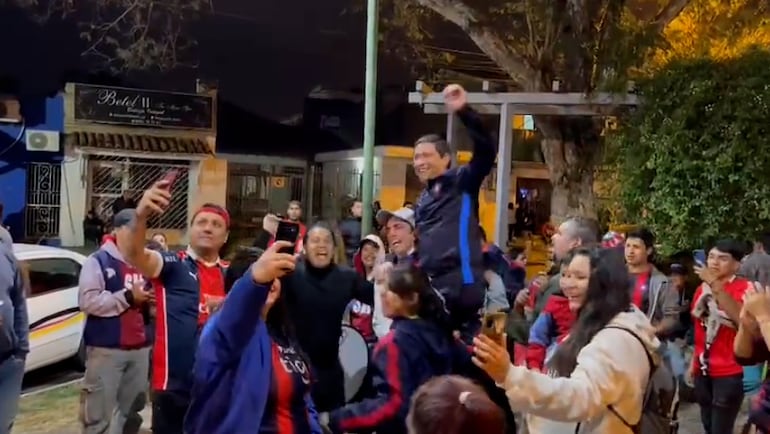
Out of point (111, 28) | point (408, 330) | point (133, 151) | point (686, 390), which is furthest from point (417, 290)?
point (133, 151)

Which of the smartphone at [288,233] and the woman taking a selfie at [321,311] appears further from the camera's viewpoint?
the woman taking a selfie at [321,311]

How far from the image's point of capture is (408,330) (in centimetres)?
388

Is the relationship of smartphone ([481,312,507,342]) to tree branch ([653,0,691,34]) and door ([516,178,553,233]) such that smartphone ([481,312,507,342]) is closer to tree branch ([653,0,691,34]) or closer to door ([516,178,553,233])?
tree branch ([653,0,691,34])

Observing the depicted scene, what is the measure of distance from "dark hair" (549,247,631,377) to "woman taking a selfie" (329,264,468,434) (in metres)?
0.59

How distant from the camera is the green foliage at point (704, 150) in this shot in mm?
9242

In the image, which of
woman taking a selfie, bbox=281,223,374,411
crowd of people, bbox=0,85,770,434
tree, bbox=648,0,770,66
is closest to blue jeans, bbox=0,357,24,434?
crowd of people, bbox=0,85,770,434

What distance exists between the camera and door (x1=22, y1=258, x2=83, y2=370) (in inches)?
353

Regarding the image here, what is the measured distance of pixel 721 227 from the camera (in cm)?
962

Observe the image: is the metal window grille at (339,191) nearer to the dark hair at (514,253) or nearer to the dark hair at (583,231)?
the dark hair at (514,253)

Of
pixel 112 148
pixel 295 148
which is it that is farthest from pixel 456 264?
pixel 295 148

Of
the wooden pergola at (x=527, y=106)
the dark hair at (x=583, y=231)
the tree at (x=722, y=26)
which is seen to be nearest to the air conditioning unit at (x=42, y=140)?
the wooden pergola at (x=527, y=106)

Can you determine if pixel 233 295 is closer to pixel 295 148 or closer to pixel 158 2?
pixel 158 2

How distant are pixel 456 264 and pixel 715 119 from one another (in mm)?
5931

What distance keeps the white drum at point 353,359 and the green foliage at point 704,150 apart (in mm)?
5276
